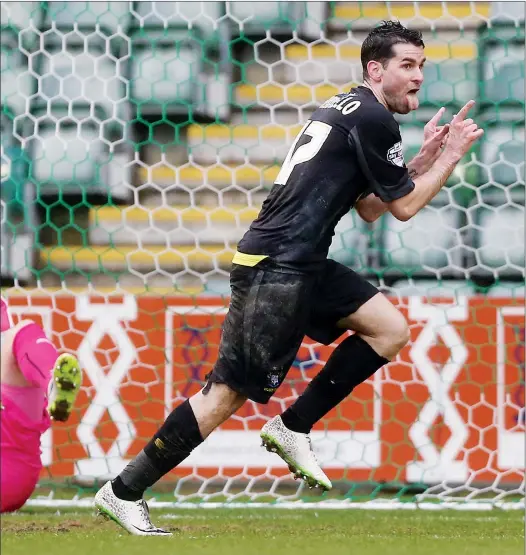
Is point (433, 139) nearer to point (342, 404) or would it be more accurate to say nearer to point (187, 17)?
point (342, 404)

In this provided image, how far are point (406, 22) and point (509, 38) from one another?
1.70 ft

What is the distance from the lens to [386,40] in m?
3.60

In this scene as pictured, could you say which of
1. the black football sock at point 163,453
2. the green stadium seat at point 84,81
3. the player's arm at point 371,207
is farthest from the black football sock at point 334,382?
the green stadium seat at point 84,81

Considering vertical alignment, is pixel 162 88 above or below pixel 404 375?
above

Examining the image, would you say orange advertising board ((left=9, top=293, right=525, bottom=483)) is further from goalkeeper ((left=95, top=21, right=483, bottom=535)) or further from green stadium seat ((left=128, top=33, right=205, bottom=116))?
goalkeeper ((left=95, top=21, right=483, bottom=535))

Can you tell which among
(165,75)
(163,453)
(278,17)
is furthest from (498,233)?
(163,453)

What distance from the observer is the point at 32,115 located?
5.43 metres

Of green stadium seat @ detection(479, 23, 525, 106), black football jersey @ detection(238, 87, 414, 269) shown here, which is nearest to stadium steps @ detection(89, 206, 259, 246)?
green stadium seat @ detection(479, 23, 525, 106)

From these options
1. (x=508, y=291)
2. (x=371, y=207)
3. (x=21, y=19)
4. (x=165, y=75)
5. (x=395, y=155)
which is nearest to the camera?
(x=395, y=155)

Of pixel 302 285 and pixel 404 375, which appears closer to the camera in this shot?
pixel 302 285

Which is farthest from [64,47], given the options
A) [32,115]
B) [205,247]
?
[205,247]

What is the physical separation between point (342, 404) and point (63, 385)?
2.37 meters

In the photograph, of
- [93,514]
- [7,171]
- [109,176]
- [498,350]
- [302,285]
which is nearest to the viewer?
[302,285]

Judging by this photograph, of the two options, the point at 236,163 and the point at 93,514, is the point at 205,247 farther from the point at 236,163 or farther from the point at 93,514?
the point at 93,514
